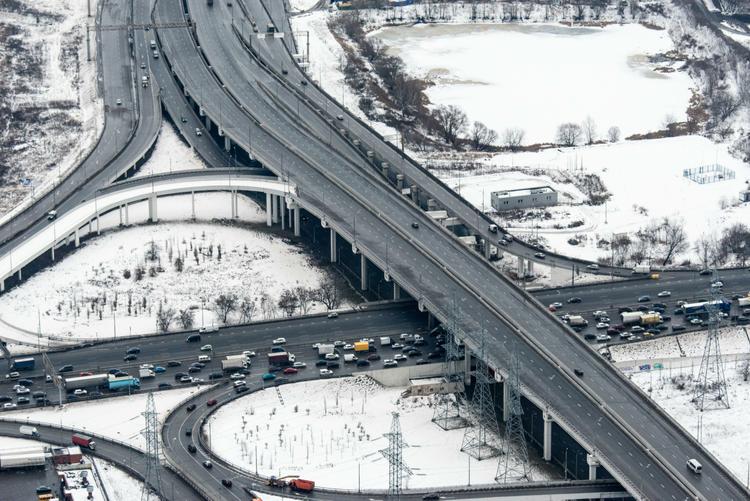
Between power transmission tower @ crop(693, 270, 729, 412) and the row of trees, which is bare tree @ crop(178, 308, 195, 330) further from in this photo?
power transmission tower @ crop(693, 270, 729, 412)

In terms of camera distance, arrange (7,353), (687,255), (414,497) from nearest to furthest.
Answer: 1. (414,497)
2. (7,353)
3. (687,255)

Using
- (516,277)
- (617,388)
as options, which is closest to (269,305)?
(516,277)

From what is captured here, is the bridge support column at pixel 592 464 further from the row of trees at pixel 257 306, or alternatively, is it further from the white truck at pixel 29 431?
the white truck at pixel 29 431

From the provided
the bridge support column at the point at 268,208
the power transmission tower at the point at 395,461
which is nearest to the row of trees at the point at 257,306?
the bridge support column at the point at 268,208

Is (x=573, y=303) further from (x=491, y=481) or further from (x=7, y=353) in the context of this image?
(x=7, y=353)

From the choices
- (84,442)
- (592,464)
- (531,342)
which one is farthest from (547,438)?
(84,442)

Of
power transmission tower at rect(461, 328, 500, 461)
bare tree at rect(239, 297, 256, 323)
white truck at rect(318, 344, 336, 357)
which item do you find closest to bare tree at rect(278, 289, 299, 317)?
bare tree at rect(239, 297, 256, 323)
